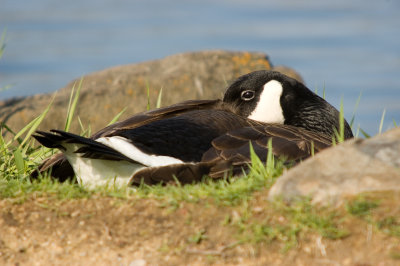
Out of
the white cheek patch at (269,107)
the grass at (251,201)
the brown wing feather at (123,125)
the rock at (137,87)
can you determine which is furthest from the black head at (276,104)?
the rock at (137,87)

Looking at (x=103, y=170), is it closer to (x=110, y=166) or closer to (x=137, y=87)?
(x=110, y=166)

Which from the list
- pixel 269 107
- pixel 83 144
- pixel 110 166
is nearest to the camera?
pixel 83 144

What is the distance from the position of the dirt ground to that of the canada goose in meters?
0.39

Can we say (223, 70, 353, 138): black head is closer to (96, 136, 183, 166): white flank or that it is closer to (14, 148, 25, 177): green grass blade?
(96, 136, 183, 166): white flank

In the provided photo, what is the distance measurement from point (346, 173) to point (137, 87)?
6.30 metres

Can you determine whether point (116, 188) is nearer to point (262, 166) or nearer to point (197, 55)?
point (262, 166)

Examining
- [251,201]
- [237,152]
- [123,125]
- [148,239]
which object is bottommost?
[148,239]

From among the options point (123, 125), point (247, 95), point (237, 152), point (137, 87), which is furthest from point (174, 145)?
point (137, 87)

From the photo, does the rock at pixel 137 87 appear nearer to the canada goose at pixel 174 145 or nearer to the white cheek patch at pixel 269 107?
the white cheek patch at pixel 269 107

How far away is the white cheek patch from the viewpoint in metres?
5.75

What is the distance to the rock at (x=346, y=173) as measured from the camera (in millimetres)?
3531

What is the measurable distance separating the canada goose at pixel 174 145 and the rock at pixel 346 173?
76 cm

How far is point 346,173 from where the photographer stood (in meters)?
3.59

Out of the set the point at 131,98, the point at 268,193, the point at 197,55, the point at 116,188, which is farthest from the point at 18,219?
the point at 197,55
